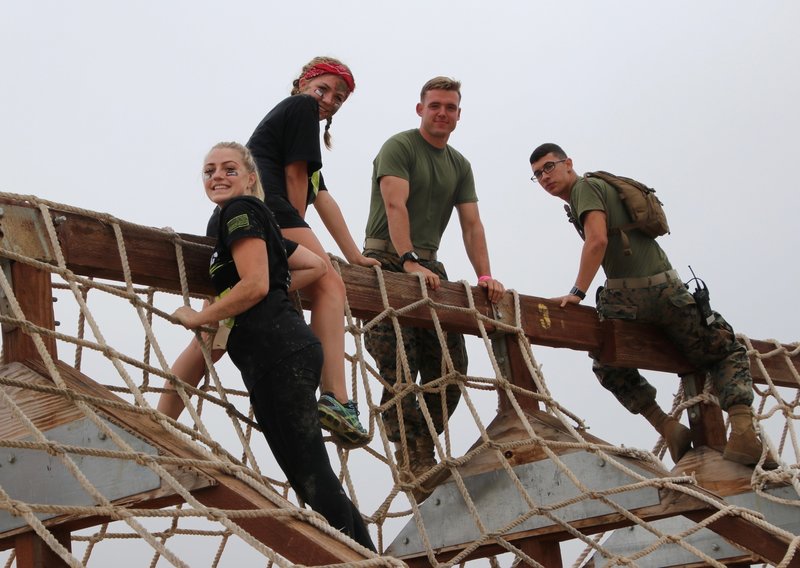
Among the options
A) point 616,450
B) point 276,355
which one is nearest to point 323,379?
point 276,355

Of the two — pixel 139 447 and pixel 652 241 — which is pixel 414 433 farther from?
pixel 139 447

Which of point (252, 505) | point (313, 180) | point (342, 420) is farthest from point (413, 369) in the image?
point (252, 505)

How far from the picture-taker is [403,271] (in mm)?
5441

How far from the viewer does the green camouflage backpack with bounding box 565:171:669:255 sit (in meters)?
5.78

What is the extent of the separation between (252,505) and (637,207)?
3.25 metres

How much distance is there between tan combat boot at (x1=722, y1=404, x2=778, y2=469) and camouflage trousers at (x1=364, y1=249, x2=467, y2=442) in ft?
4.17

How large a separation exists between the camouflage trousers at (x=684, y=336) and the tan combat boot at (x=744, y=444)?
97 mm

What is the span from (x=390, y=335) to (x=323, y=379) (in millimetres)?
1408

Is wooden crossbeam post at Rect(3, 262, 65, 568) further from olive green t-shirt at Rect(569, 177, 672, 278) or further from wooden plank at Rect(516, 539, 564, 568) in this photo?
olive green t-shirt at Rect(569, 177, 672, 278)

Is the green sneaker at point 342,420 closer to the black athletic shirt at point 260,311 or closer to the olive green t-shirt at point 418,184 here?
the black athletic shirt at point 260,311

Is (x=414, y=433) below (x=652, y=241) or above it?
below

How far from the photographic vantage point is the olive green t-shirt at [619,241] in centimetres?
579

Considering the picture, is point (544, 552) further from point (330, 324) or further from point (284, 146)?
point (284, 146)

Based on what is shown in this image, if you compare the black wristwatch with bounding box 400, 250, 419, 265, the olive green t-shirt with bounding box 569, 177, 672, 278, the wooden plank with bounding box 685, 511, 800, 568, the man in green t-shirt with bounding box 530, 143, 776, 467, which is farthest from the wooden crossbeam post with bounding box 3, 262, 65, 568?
the olive green t-shirt with bounding box 569, 177, 672, 278
